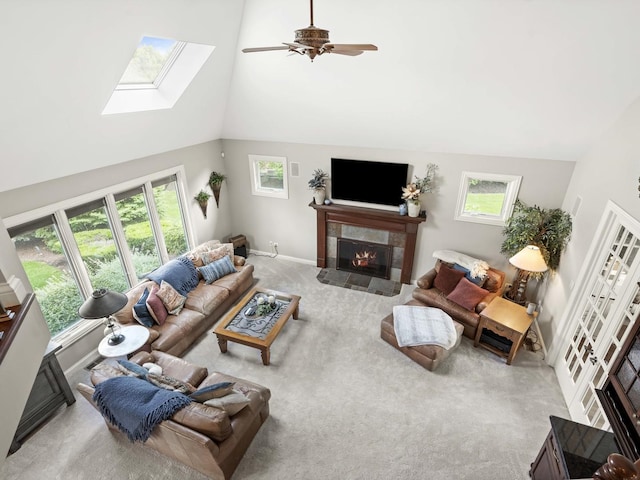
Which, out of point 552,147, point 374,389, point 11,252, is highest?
point 552,147

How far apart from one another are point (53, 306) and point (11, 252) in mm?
1781

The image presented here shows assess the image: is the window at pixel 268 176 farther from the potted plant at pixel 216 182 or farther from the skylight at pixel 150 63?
the skylight at pixel 150 63

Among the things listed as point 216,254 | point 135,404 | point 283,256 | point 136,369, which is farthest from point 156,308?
point 283,256

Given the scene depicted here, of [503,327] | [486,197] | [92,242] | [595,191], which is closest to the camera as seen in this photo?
[595,191]

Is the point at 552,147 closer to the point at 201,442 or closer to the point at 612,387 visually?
the point at 612,387

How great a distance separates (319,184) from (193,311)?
3005mm

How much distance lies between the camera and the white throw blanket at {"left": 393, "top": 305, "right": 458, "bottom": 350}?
14.2ft

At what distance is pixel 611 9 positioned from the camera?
2795 millimetres

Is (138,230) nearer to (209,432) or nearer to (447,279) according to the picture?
(209,432)

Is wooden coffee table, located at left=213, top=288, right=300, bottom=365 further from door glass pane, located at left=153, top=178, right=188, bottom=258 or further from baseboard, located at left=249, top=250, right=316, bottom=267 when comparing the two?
door glass pane, located at left=153, top=178, right=188, bottom=258

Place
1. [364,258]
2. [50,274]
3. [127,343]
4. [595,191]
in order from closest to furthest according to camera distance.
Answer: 1. [127,343]
2. [595,191]
3. [50,274]
4. [364,258]

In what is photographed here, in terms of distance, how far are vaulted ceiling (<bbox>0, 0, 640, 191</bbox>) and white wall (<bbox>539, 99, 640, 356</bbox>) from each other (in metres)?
0.26

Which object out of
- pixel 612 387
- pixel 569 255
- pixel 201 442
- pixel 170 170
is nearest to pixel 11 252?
pixel 201 442

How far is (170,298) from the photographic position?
4.79m
